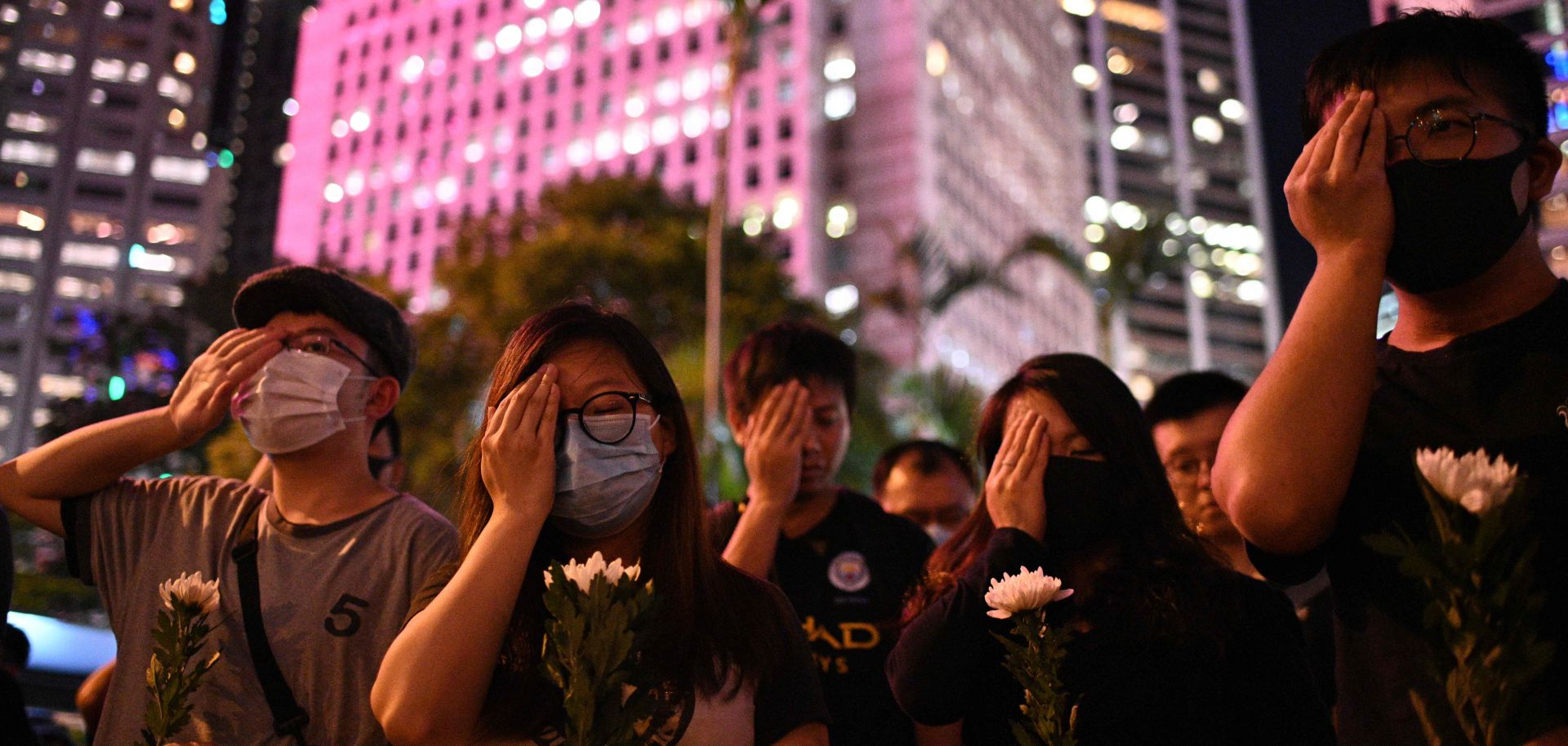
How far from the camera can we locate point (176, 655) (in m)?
2.36

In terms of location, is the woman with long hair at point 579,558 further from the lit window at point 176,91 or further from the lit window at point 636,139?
the lit window at point 636,139

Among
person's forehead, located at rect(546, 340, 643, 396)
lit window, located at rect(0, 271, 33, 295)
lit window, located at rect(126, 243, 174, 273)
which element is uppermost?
lit window, located at rect(126, 243, 174, 273)

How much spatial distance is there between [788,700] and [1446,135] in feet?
4.99

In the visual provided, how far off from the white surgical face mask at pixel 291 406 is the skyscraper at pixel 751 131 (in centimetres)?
4868

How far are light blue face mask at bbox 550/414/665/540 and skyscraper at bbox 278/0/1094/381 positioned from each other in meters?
49.6

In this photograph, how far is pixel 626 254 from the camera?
30703 millimetres

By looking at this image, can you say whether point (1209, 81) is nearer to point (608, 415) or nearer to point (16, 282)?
point (16, 282)

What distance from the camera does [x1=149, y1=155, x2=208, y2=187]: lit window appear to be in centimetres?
725

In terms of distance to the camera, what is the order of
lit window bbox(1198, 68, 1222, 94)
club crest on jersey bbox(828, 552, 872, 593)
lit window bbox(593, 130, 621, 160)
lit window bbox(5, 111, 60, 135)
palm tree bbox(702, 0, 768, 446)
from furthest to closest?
lit window bbox(1198, 68, 1222, 94), lit window bbox(593, 130, 621, 160), palm tree bbox(702, 0, 768, 446), lit window bbox(5, 111, 60, 135), club crest on jersey bbox(828, 552, 872, 593)

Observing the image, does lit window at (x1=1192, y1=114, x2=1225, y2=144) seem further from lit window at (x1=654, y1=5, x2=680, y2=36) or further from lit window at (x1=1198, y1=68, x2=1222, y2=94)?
lit window at (x1=654, y1=5, x2=680, y2=36)

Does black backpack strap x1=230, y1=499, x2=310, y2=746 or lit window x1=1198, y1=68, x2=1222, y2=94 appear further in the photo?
lit window x1=1198, y1=68, x2=1222, y2=94

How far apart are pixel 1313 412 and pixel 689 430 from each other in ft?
3.97

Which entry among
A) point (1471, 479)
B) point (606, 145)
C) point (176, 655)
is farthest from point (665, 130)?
point (1471, 479)

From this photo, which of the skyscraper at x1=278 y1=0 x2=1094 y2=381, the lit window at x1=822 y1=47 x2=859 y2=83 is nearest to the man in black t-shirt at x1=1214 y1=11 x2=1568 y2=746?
the skyscraper at x1=278 y1=0 x2=1094 y2=381
